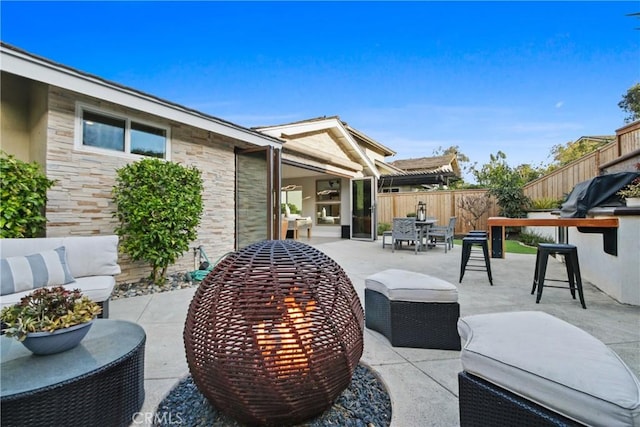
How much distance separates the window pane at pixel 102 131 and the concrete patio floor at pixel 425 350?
A: 7.77 ft

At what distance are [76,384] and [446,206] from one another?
13.2m

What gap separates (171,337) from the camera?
8.75 feet

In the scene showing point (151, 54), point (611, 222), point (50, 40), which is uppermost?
point (151, 54)

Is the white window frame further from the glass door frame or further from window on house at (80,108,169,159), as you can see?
the glass door frame

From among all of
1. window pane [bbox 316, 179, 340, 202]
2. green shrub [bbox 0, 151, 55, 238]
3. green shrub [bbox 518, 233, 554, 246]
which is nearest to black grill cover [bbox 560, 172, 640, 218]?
green shrub [bbox 518, 233, 554, 246]

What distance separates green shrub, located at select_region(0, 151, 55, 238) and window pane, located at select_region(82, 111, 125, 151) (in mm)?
863

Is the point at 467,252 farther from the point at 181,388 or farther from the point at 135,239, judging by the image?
the point at 135,239

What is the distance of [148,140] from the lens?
→ 195 inches

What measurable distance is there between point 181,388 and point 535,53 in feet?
34.4

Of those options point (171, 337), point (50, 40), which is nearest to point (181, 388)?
point (171, 337)

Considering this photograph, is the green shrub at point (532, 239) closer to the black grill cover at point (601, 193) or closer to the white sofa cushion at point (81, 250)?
the black grill cover at point (601, 193)

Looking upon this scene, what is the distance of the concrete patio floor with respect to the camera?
170 centimetres

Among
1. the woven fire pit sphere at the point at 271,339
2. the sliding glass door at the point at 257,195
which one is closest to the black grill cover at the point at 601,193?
the woven fire pit sphere at the point at 271,339

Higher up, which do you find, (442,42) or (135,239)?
(442,42)
